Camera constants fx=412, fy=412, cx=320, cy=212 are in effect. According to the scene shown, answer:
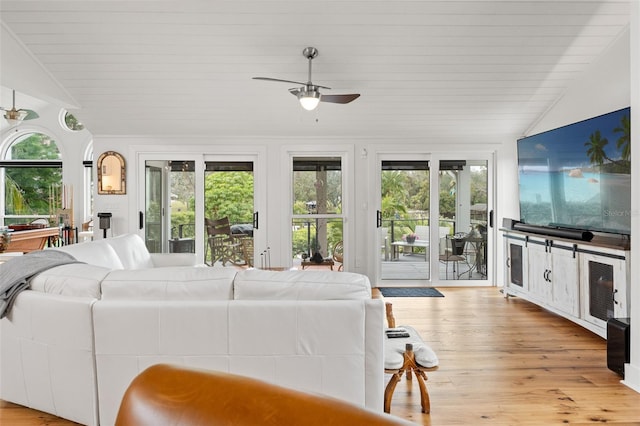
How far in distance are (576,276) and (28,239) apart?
7.31 m

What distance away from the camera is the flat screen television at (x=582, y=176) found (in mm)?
3621

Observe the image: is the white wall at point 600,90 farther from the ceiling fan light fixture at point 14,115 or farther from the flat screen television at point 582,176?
the ceiling fan light fixture at point 14,115

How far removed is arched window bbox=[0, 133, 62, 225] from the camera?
8805 mm

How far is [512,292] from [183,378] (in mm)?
5258

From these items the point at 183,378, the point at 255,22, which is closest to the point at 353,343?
the point at 183,378

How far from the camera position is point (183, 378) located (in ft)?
1.70

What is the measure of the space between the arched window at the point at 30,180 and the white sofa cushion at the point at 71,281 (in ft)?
25.4

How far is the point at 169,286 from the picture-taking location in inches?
82.2

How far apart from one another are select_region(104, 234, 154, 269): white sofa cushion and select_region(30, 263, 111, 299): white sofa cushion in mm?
1572

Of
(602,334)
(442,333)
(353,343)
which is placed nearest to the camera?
(353,343)

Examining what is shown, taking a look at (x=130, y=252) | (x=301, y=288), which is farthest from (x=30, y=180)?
(x=301, y=288)

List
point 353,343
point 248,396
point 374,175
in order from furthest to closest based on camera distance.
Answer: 1. point 374,175
2. point 353,343
3. point 248,396

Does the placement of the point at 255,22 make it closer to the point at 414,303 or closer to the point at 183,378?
the point at 414,303

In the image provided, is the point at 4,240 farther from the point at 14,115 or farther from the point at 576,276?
the point at 576,276
